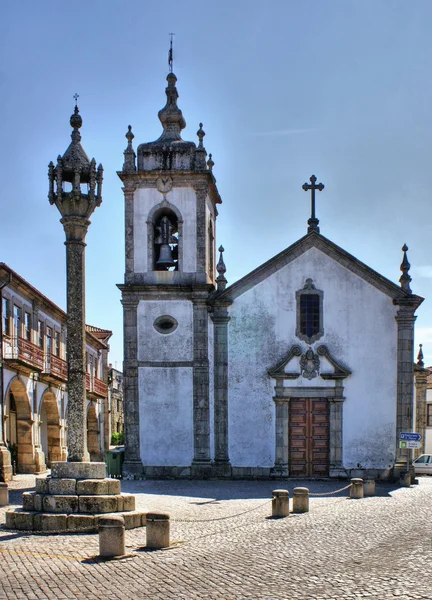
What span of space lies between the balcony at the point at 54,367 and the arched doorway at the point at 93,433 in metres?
8.63

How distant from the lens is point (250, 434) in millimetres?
23844

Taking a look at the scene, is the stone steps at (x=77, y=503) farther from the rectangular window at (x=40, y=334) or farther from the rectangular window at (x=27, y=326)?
the rectangular window at (x=40, y=334)

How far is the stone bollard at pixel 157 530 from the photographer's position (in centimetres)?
1125

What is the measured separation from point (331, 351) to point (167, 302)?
523 centimetres

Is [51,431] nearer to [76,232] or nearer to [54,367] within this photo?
[54,367]

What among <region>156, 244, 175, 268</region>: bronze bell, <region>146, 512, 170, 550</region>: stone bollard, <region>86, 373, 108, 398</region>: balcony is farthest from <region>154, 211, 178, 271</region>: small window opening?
<region>86, 373, 108, 398</region>: balcony

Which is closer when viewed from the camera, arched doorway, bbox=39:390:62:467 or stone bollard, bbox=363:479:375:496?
stone bollard, bbox=363:479:375:496

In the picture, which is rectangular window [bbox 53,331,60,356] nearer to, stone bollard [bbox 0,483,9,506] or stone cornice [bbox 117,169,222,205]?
stone cornice [bbox 117,169,222,205]

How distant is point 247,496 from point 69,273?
26.7ft

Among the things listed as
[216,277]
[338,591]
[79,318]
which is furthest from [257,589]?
[216,277]

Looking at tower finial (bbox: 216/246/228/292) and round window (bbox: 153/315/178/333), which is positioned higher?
tower finial (bbox: 216/246/228/292)

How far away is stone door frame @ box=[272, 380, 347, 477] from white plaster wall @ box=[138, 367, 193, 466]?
8.62ft

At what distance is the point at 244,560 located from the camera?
1069 centimetres

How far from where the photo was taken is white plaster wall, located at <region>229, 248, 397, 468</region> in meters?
23.6
